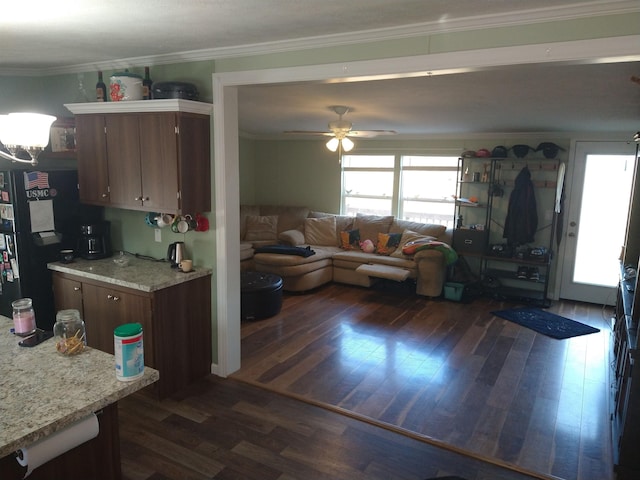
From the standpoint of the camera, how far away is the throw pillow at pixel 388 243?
6353 millimetres

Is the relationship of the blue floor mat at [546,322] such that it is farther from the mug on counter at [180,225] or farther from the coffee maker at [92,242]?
the coffee maker at [92,242]

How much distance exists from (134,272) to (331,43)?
6.77 feet

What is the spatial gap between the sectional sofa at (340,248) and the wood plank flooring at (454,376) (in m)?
0.49

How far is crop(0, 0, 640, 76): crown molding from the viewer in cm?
195

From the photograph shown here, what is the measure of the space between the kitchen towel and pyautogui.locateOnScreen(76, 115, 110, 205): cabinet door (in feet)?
7.49

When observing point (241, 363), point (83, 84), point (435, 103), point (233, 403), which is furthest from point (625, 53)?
point (83, 84)

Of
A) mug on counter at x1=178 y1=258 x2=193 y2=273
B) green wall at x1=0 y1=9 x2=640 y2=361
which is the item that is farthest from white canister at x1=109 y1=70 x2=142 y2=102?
mug on counter at x1=178 y1=258 x2=193 y2=273

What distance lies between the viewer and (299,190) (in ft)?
25.5

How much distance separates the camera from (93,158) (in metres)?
3.40

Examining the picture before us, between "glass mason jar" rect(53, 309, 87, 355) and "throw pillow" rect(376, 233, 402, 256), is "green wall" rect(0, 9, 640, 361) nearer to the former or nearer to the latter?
"throw pillow" rect(376, 233, 402, 256)

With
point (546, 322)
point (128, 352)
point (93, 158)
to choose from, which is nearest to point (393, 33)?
point (128, 352)

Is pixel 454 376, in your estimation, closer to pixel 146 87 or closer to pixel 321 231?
pixel 146 87

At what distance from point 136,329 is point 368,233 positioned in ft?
17.5

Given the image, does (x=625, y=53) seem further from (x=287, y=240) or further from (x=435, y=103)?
(x=287, y=240)
